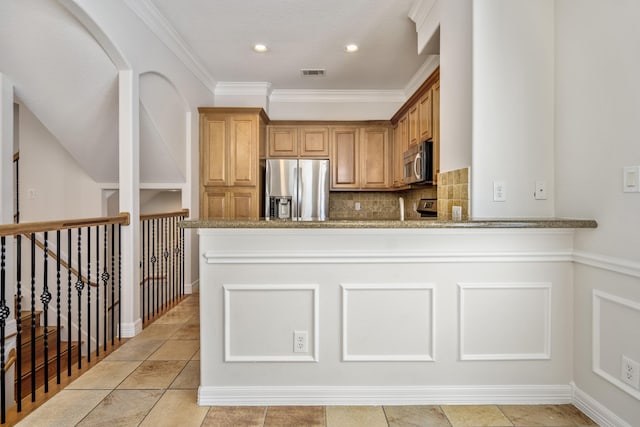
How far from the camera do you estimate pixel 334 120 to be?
16.8ft

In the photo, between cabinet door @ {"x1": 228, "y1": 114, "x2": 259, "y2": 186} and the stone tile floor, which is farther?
cabinet door @ {"x1": 228, "y1": 114, "x2": 259, "y2": 186}

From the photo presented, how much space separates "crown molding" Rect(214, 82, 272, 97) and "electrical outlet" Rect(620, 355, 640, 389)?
15.3 feet

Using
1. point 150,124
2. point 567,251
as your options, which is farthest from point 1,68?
point 567,251

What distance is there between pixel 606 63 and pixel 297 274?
183cm

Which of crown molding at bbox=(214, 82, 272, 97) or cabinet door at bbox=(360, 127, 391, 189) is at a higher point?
crown molding at bbox=(214, 82, 272, 97)

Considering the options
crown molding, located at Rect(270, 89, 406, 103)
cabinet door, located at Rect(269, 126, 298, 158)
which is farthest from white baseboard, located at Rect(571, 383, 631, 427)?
crown molding, located at Rect(270, 89, 406, 103)

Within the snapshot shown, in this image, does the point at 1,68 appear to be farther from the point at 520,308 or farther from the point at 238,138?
the point at 520,308

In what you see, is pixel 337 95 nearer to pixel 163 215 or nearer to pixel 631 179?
pixel 163 215

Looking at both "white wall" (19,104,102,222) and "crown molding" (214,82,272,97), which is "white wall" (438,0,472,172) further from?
"white wall" (19,104,102,222)

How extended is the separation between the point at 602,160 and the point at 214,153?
13.1 feet

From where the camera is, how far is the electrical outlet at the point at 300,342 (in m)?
1.86

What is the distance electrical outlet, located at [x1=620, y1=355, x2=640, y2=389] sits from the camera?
5.01 feet

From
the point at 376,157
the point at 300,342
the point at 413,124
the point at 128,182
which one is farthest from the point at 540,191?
the point at 376,157

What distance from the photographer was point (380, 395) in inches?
73.2
